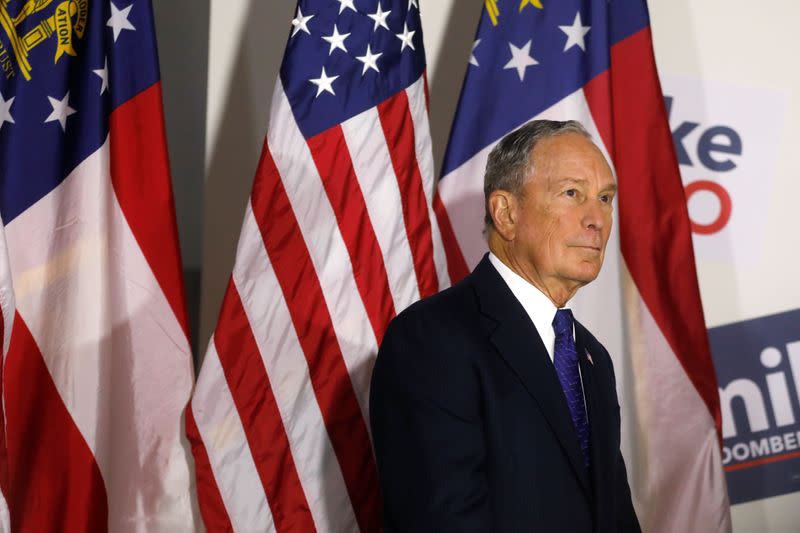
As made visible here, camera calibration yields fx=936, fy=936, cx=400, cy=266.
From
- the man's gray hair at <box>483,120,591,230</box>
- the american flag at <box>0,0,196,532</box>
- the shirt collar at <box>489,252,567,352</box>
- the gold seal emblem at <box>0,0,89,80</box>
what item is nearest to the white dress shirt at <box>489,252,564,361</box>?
the shirt collar at <box>489,252,567,352</box>

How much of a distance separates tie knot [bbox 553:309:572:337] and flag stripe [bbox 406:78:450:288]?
70 cm

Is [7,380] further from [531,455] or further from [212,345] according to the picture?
[531,455]

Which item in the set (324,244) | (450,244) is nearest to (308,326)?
(324,244)

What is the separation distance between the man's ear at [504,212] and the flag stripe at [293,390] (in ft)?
2.35

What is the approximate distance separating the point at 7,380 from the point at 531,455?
53.2 inches

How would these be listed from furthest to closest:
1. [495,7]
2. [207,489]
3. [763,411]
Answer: [763,411], [495,7], [207,489]

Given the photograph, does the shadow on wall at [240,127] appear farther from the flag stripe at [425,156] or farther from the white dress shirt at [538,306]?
the white dress shirt at [538,306]

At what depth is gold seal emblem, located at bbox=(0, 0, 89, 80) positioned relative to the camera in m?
2.30

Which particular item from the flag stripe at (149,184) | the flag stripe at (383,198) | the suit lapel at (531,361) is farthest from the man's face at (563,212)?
the flag stripe at (149,184)

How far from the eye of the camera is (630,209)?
8.11ft

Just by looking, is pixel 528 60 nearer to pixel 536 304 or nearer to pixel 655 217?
pixel 655 217

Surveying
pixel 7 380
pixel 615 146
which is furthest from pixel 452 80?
pixel 7 380

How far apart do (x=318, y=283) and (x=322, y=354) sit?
173 mm

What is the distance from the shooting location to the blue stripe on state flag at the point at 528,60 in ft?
8.11
